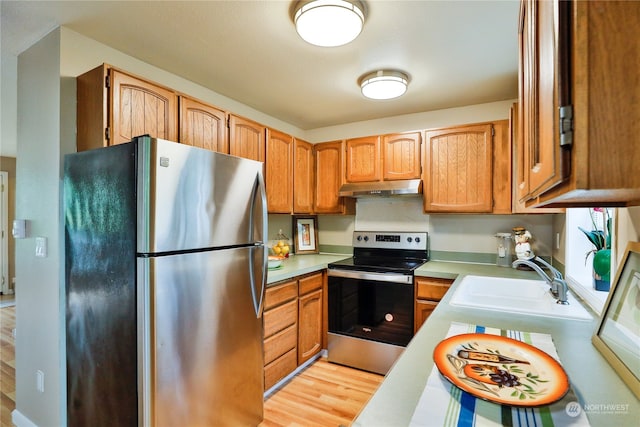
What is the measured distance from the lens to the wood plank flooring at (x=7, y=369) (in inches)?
86.0

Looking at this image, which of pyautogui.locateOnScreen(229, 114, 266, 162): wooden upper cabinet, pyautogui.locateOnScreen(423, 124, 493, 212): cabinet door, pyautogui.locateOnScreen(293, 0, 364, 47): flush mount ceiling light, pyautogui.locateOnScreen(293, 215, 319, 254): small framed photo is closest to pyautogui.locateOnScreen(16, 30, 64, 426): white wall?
pyautogui.locateOnScreen(229, 114, 266, 162): wooden upper cabinet

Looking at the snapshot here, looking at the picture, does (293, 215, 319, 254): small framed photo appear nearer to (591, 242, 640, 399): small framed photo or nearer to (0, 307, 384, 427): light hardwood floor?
(0, 307, 384, 427): light hardwood floor

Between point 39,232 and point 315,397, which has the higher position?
point 39,232

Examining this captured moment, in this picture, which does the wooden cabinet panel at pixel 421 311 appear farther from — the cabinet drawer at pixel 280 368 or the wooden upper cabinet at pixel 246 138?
the wooden upper cabinet at pixel 246 138

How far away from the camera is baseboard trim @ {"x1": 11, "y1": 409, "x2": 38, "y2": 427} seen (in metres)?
1.92

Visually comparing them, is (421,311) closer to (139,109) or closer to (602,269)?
(602,269)

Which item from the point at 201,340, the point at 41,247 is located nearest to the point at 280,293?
the point at 201,340

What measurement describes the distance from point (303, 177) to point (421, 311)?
1.61 m

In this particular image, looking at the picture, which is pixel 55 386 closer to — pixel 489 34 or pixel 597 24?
pixel 597 24

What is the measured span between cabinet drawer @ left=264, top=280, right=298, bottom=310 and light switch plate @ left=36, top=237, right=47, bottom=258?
1285 mm

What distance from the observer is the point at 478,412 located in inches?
26.2

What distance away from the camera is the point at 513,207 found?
7.61 ft

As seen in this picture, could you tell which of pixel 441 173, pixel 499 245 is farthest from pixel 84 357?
pixel 499 245

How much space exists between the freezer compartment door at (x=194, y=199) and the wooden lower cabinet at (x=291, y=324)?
0.67 metres
